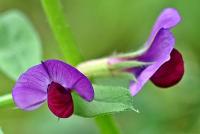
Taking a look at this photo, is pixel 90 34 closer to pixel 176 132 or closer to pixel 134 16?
pixel 134 16

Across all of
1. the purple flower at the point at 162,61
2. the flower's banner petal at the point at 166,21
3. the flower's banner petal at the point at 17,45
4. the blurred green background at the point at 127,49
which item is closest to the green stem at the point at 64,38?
the purple flower at the point at 162,61

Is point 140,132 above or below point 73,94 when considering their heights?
below

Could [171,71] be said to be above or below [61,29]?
below

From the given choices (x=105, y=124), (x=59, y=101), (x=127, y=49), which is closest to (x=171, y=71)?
(x=105, y=124)

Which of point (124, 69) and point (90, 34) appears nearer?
point (124, 69)

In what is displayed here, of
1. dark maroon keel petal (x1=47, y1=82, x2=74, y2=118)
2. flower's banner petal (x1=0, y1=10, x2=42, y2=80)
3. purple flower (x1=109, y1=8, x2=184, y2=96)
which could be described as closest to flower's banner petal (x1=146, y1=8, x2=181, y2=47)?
purple flower (x1=109, y1=8, x2=184, y2=96)

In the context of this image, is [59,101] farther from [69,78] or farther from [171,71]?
[171,71]

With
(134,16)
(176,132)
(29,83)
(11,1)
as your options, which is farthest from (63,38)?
(11,1)
